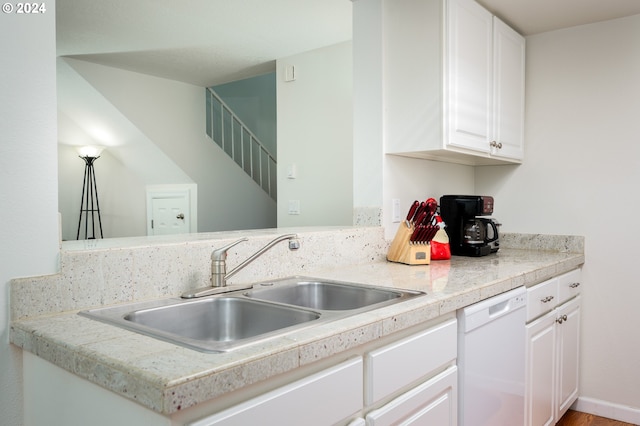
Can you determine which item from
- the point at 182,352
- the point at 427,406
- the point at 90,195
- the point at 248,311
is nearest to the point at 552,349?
the point at 427,406

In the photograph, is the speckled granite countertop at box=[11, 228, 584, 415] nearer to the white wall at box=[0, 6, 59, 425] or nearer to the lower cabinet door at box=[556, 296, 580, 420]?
the white wall at box=[0, 6, 59, 425]

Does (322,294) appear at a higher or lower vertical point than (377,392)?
higher

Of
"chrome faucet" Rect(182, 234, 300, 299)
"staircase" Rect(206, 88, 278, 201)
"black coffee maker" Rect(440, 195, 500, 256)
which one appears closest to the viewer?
"chrome faucet" Rect(182, 234, 300, 299)

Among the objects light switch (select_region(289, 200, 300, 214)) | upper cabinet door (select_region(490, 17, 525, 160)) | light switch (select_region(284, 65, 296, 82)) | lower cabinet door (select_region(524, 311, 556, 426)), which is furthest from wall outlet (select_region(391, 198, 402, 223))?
light switch (select_region(284, 65, 296, 82))

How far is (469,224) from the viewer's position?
2.52 m

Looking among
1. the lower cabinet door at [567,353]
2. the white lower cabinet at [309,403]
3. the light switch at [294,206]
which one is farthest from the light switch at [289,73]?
the white lower cabinet at [309,403]

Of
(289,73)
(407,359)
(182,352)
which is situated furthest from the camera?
(289,73)

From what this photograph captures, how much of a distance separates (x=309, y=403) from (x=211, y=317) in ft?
→ 1.70

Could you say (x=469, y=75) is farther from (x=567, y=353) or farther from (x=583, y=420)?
(x=583, y=420)

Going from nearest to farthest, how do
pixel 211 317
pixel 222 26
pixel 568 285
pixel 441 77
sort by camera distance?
pixel 211 317
pixel 441 77
pixel 568 285
pixel 222 26

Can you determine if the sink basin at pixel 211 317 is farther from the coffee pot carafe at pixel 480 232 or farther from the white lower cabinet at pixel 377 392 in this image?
the coffee pot carafe at pixel 480 232

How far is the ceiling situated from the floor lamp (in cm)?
97

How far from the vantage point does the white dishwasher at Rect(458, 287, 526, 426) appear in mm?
1555

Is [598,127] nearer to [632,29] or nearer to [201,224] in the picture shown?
[632,29]
